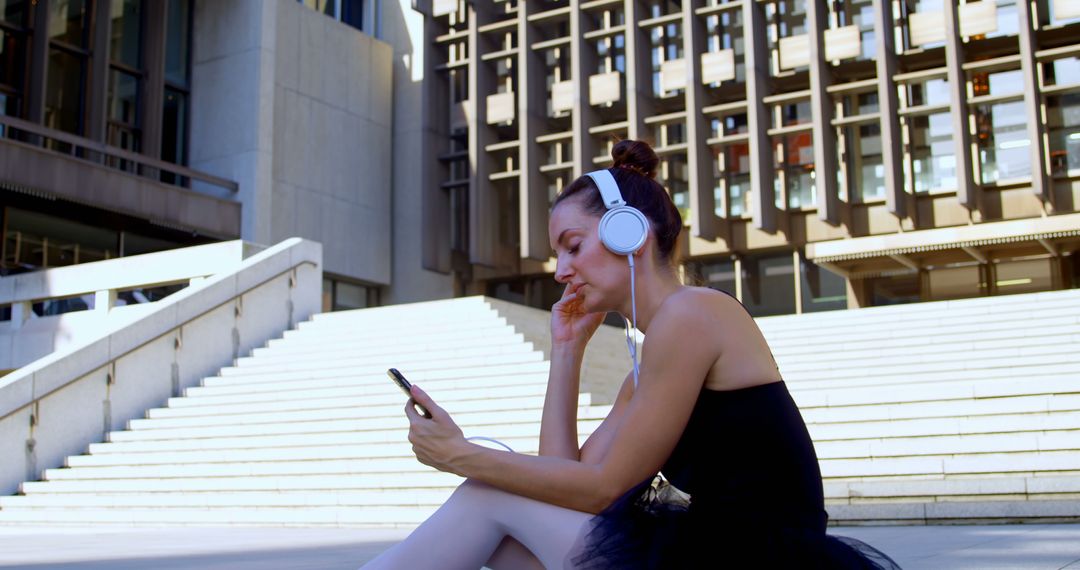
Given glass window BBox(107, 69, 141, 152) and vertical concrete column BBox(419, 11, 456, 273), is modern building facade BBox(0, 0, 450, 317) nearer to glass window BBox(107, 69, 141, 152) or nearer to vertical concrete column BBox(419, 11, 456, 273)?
glass window BBox(107, 69, 141, 152)

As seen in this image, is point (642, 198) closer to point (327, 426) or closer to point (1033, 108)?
point (327, 426)

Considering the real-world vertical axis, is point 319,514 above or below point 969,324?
below

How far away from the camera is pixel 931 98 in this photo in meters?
22.6

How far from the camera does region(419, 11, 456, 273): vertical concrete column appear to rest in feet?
87.1

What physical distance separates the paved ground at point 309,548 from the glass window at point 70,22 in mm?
18771

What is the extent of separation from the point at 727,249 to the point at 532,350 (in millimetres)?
12429

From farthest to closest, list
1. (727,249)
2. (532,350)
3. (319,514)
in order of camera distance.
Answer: (727,249) < (532,350) < (319,514)

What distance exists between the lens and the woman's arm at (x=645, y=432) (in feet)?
7.31

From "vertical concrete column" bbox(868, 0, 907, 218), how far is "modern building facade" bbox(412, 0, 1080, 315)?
45 millimetres

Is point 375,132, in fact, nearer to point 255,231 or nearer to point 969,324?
point 255,231

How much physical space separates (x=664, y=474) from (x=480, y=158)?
78.6 ft

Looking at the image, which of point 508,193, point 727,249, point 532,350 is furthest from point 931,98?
point 532,350

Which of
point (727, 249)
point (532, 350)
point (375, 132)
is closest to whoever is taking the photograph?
point (532, 350)

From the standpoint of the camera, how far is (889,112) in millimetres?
21625
